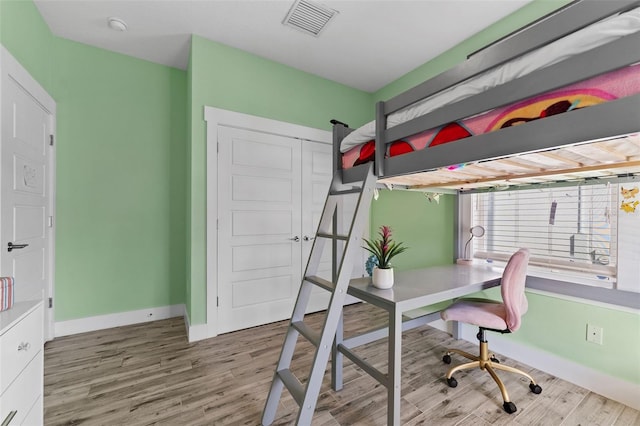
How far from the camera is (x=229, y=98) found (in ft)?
9.03

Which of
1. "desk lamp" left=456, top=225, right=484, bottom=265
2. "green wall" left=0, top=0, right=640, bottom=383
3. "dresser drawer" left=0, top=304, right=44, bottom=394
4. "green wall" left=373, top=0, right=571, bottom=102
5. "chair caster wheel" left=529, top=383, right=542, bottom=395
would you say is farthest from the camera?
"green wall" left=0, top=0, right=640, bottom=383

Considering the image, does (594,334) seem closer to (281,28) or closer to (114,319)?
(281,28)

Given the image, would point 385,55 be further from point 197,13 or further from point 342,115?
point 197,13

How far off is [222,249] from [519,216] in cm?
287

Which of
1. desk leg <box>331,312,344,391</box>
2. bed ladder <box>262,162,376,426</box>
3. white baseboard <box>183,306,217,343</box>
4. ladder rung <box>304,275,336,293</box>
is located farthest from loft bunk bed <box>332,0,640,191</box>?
white baseboard <box>183,306,217,343</box>

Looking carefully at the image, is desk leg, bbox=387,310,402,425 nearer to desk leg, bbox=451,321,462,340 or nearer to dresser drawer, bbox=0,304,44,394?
desk leg, bbox=451,321,462,340

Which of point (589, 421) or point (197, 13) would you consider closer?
point (589, 421)

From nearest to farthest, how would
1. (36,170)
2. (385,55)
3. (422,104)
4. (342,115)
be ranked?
(422,104)
(36,170)
(385,55)
(342,115)

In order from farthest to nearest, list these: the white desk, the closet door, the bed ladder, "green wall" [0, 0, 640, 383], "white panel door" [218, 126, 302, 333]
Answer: the closet door → "white panel door" [218, 126, 302, 333] → "green wall" [0, 0, 640, 383] → the white desk → the bed ladder

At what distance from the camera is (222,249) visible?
271 cm

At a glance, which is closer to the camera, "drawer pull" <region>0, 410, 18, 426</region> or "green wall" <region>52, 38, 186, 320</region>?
"drawer pull" <region>0, 410, 18, 426</region>

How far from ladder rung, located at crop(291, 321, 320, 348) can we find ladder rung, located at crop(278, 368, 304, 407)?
240mm

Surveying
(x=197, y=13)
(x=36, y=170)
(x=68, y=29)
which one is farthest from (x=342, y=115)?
(x=36, y=170)

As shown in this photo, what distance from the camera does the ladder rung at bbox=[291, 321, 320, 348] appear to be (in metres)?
1.36
